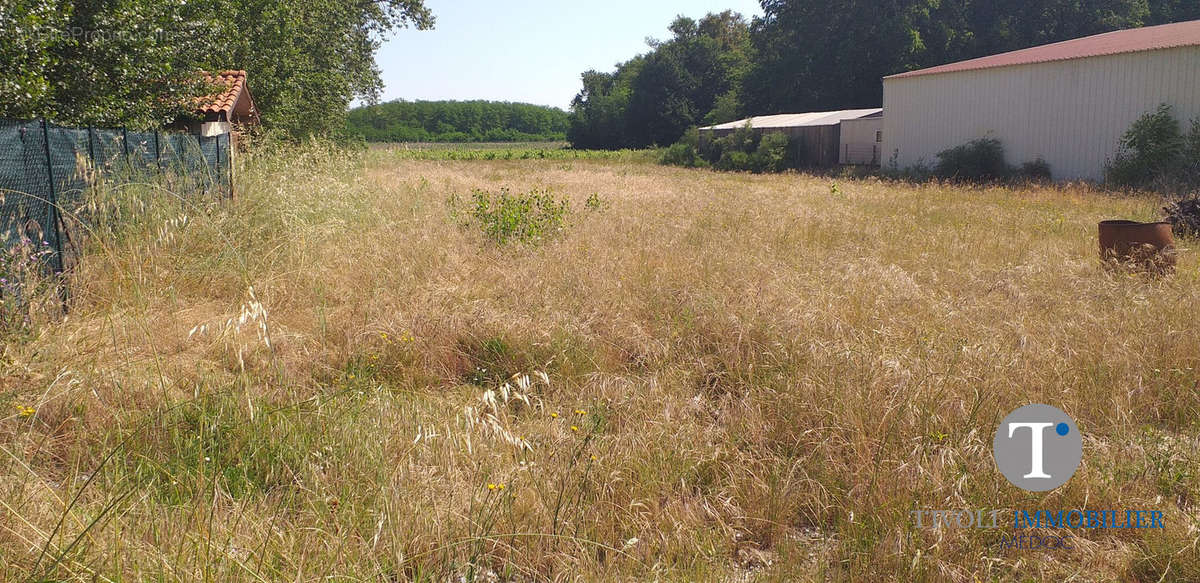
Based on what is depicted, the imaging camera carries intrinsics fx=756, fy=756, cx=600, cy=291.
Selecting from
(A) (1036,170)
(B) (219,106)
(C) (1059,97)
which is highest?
(C) (1059,97)

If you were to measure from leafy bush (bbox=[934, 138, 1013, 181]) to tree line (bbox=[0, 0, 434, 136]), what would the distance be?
2065 centimetres

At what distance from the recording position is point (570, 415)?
14.6ft

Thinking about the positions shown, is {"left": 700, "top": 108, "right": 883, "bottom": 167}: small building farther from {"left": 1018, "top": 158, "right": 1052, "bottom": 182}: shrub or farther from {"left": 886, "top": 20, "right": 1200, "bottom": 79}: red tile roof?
{"left": 1018, "top": 158, "right": 1052, "bottom": 182}: shrub

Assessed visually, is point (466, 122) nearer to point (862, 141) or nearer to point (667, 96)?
point (667, 96)

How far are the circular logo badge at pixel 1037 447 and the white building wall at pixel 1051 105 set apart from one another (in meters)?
20.4

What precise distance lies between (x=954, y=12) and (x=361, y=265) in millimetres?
45474

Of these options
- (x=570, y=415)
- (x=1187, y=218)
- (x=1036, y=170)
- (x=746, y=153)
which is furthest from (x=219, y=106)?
(x=746, y=153)

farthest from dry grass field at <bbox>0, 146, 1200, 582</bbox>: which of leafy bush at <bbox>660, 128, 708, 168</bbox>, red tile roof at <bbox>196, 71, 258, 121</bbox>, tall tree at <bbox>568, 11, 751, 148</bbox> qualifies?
tall tree at <bbox>568, 11, 751, 148</bbox>

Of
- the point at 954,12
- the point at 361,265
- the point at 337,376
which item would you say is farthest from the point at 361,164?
the point at 954,12

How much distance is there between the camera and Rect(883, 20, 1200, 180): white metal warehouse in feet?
65.2

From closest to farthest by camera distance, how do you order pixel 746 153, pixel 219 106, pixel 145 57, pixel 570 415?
1. pixel 570 415
2. pixel 145 57
3. pixel 219 106
4. pixel 746 153

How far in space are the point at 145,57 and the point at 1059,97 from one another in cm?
2358

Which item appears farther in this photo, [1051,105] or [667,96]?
[667,96]

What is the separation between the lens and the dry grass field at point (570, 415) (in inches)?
113
